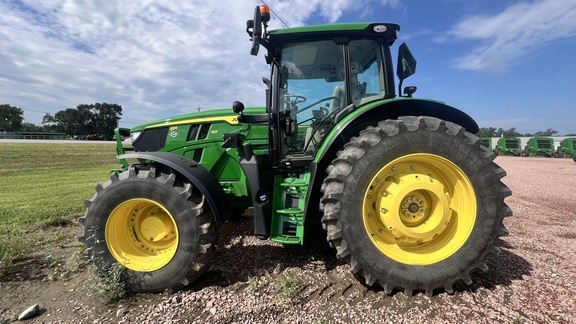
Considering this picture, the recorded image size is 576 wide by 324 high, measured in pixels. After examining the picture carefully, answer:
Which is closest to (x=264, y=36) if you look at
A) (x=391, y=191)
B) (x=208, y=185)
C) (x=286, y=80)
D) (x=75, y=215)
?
(x=286, y=80)

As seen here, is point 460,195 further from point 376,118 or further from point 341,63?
point 341,63

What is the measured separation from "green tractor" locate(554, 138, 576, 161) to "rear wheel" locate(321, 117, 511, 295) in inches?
1180

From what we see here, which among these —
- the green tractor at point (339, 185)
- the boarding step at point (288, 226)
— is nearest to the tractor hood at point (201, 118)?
the green tractor at point (339, 185)

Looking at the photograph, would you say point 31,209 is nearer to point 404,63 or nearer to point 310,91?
point 310,91

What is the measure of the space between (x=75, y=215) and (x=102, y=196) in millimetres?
3214

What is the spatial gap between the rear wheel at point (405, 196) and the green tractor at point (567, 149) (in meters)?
30.0

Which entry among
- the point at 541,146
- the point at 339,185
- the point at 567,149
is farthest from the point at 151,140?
the point at 541,146

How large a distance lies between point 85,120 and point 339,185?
8970 centimetres

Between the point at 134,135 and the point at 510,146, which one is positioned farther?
the point at 510,146

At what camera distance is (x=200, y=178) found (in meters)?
2.72

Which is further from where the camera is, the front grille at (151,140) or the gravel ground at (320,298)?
the front grille at (151,140)

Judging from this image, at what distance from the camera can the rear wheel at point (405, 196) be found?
2438 millimetres

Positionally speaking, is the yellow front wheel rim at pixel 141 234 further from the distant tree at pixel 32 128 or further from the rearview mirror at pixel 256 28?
the distant tree at pixel 32 128

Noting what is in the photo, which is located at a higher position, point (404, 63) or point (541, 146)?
point (404, 63)
